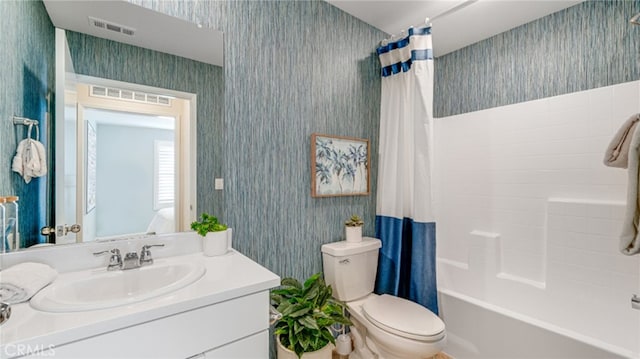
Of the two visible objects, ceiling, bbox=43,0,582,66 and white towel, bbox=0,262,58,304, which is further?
ceiling, bbox=43,0,582,66

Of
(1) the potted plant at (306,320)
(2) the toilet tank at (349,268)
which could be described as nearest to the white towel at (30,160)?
(1) the potted plant at (306,320)

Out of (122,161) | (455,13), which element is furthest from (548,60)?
(122,161)

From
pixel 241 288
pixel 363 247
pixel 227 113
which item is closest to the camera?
pixel 241 288

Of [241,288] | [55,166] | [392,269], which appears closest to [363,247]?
[392,269]

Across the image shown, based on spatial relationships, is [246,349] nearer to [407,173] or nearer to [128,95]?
[128,95]

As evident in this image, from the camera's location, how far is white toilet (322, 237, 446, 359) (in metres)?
1.36

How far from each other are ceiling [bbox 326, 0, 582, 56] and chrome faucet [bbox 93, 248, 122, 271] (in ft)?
6.12

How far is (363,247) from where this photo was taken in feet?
5.99

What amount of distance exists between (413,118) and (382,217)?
0.73 m

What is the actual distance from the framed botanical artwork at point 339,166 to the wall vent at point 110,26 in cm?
102

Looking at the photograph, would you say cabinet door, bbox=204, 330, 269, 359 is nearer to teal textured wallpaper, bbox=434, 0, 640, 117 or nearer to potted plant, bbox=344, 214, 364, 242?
potted plant, bbox=344, 214, 364, 242

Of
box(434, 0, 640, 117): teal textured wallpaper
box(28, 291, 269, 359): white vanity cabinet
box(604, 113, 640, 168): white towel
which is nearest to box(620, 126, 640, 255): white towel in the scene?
box(604, 113, 640, 168): white towel

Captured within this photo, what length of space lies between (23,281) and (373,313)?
1447 millimetres

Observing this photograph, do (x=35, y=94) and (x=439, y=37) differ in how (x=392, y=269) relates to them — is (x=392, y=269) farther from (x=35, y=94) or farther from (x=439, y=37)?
(x=35, y=94)
